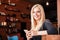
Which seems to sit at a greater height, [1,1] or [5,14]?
[1,1]

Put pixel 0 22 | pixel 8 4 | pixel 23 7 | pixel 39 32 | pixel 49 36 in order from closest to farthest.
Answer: pixel 49 36 → pixel 39 32 → pixel 0 22 → pixel 8 4 → pixel 23 7

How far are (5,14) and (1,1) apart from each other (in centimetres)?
64

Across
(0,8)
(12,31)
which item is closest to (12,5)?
(0,8)

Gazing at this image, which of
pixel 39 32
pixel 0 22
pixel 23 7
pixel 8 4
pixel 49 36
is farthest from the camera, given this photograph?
pixel 23 7

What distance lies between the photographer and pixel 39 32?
156cm

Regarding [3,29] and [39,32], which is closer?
[39,32]

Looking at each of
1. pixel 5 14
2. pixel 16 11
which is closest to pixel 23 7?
pixel 16 11

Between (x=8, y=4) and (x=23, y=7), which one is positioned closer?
(x=8, y=4)

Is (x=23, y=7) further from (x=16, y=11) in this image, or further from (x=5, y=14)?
(x=5, y=14)

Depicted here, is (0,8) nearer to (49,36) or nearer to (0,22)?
(0,22)

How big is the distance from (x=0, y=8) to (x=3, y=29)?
3.23 feet

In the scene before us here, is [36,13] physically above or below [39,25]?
above

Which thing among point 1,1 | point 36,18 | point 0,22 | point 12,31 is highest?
point 1,1

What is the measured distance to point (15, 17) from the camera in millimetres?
7504
